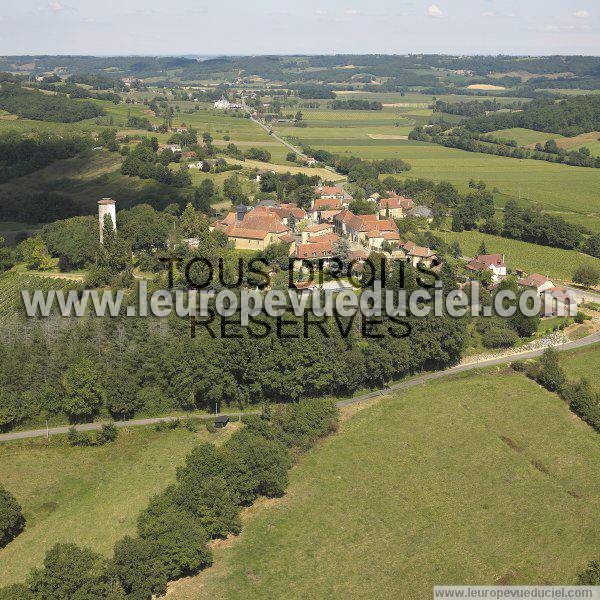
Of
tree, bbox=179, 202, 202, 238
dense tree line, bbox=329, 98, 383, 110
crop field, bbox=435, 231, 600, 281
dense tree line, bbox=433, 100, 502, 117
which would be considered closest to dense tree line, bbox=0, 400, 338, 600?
tree, bbox=179, 202, 202, 238

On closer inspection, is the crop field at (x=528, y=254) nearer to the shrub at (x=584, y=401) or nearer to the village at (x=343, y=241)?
the village at (x=343, y=241)

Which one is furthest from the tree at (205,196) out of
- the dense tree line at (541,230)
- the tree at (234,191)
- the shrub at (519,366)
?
the shrub at (519,366)

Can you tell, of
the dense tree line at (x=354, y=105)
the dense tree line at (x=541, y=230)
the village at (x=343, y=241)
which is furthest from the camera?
the dense tree line at (x=354, y=105)

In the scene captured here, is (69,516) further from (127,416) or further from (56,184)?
(56,184)

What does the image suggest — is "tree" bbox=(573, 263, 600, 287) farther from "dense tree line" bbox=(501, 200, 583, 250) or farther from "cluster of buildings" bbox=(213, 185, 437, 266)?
"dense tree line" bbox=(501, 200, 583, 250)

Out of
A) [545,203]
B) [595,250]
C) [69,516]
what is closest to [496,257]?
[595,250]

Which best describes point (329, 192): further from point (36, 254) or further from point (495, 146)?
point (495, 146)

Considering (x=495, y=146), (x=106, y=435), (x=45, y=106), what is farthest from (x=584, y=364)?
(x=45, y=106)
